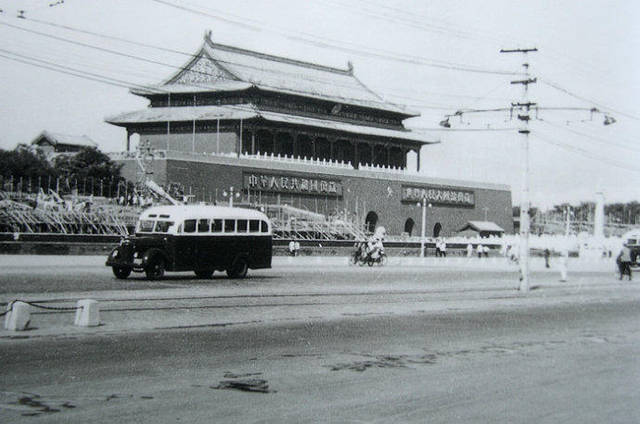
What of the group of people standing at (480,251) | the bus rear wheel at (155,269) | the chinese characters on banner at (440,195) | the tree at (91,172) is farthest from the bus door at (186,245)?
the chinese characters on banner at (440,195)

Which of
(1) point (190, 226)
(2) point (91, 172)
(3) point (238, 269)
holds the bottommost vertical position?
(3) point (238, 269)

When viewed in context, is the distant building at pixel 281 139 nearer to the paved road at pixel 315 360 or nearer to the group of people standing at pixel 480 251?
the group of people standing at pixel 480 251

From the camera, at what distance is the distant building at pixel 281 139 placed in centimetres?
5947

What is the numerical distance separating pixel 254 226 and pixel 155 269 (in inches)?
154

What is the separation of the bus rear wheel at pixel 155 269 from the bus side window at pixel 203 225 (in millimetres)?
1564

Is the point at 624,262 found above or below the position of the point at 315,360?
above

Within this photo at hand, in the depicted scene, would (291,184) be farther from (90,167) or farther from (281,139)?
(90,167)

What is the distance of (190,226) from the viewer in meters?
27.0

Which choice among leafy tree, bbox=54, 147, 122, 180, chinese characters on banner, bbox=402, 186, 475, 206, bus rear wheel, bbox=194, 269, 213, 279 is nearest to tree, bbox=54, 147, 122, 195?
leafy tree, bbox=54, 147, 122, 180

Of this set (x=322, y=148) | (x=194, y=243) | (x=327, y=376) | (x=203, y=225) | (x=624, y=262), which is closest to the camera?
(x=327, y=376)

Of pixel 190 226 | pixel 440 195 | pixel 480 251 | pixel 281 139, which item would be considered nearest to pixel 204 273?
pixel 190 226

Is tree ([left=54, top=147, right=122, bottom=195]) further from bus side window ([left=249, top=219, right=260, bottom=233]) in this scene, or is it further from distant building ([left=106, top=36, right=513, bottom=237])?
bus side window ([left=249, top=219, right=260, bottom=233])

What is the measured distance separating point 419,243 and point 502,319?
43.1 meters

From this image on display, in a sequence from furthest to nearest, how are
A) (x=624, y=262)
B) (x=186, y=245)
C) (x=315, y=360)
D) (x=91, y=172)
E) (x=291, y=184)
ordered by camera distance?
(x=291, y=184) → (x=91, y=172) → (x=624, y=262) → (x=186, y=245) → (x=315, y=360)
